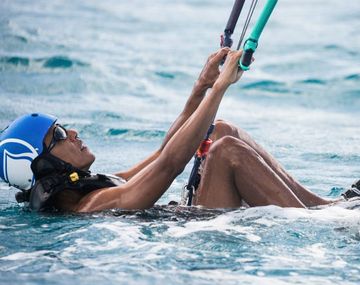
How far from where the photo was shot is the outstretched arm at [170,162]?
6.32m

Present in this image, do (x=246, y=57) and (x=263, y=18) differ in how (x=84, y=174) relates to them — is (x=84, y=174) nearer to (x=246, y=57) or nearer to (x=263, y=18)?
(x=246, y=57)

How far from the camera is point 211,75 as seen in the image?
23.5 ft

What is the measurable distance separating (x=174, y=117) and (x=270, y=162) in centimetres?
609

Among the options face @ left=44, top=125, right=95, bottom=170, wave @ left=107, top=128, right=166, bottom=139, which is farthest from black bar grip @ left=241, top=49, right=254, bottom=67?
wave @ left=107, top=128, right=166, bottom=139

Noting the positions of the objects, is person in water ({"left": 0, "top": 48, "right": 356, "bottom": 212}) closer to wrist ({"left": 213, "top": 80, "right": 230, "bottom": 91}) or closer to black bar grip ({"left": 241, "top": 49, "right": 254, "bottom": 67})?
wrist ({"left": 213, "top": 80, "right": 230, "bottom": 91})

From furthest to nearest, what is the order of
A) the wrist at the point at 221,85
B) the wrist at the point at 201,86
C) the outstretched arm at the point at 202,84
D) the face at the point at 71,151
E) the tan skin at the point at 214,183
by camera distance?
1. the wrist at the point at 201,86
2. the face at the point at 71,151
3. the outstretched arm at the point at 202,84
4. the tan skin at the point at 214,183
5. the wrist at the point at 221,85

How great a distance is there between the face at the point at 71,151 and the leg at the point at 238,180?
92 cm

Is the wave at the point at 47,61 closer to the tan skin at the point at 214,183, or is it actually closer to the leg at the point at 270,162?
the leg at the point at 270,162

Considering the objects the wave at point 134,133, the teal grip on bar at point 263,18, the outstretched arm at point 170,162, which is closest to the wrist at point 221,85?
the outstretched arm at point 170,162

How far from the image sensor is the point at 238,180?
699 centimetres

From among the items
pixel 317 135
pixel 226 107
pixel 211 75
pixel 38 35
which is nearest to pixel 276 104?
pixel 226 107

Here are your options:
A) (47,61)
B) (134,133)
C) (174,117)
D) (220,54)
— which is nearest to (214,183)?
(220,54)

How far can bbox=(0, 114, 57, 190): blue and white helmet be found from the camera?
6984 mm

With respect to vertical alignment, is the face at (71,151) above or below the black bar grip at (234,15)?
below
